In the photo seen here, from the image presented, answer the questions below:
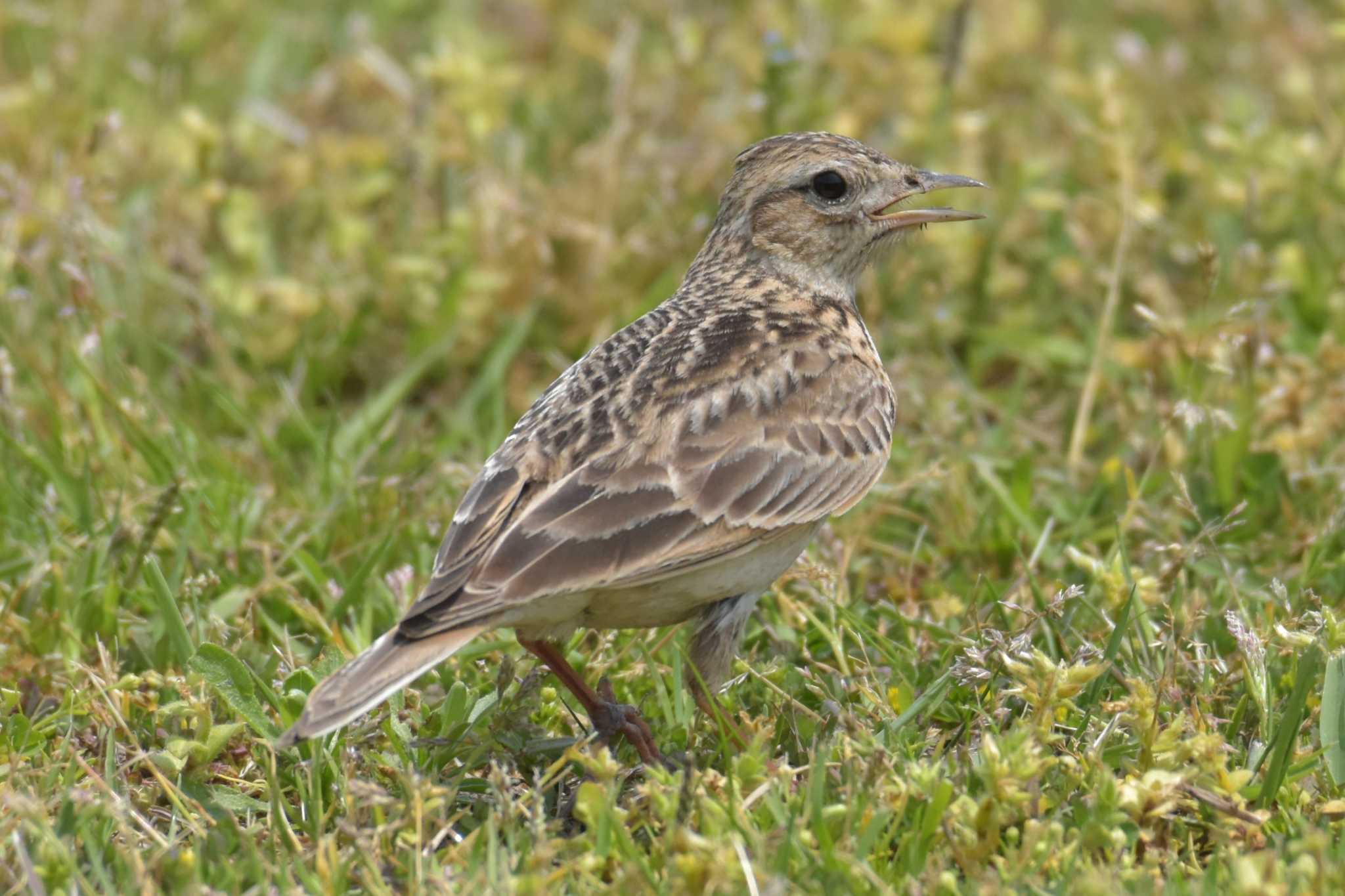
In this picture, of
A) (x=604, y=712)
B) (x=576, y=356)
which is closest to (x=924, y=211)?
(x=604, y=712)

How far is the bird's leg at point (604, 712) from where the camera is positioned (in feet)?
15.3

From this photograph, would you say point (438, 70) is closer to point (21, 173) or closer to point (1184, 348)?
point (21, 173)

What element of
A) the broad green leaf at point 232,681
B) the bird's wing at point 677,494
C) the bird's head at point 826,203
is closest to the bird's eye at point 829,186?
the bird's head at point 826,203

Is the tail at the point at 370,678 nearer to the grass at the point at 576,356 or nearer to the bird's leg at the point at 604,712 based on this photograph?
the grass at the point at 576,356

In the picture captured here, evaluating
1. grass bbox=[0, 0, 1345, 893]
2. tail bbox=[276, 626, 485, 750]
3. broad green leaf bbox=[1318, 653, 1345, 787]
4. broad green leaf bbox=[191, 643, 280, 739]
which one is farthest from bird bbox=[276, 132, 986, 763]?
broad green leaf bbox=[1318, 653, 1345, 787]

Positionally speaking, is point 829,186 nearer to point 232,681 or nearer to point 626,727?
point 626,727

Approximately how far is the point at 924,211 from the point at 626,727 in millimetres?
1941

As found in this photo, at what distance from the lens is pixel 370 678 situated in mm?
4074

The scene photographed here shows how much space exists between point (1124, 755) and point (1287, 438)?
6.78ft

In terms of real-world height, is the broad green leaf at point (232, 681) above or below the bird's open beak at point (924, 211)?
below

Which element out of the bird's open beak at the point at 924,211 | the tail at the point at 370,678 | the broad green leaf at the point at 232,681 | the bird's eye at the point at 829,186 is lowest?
the broad green leaf at the point at 232,681

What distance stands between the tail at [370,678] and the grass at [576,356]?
0.27m

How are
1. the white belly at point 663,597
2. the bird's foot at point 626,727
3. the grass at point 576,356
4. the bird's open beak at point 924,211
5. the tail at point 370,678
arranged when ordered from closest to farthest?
the tail at point 370,678, the grass at point 576,356, the white belly at point 663,597, the bird's foot at point 626,727, the bird's open beak at point 924,211

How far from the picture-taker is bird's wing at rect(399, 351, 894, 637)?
4332 mm
